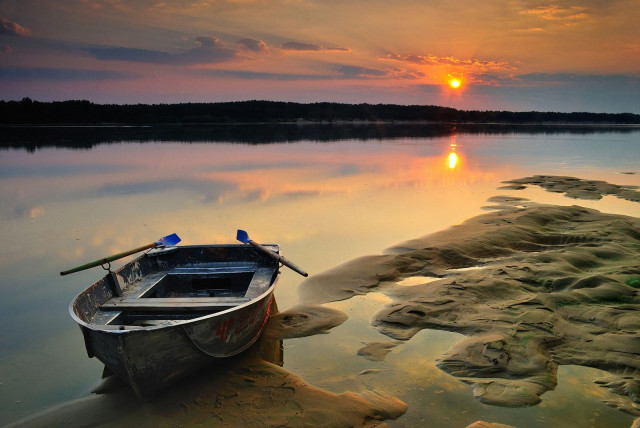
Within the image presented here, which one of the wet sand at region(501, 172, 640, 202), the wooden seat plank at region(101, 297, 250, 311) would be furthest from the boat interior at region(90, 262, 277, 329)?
the wet sand at region(501, 172, 640, 202)

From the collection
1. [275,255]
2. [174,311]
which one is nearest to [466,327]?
[275,255]

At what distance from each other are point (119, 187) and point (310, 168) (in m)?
11.0

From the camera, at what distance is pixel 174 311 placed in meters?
6.08

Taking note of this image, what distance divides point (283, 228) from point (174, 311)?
22.3 ft

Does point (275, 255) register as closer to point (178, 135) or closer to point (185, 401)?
point (185, 401)

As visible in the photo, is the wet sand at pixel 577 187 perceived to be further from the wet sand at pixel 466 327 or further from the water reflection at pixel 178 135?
the water reflection at pixel 178 135

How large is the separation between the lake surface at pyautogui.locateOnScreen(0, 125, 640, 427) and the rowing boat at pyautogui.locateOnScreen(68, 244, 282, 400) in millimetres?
716

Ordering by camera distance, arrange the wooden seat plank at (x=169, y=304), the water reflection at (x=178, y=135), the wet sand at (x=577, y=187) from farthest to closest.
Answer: the water reflection at (x=178, y=135), the wet sand at (x=577, y=187), the wooden seat plank at (x=169, y=304)

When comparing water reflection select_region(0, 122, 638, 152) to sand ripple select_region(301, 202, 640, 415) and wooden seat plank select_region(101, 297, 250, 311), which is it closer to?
wooden seat plank select_region(101, 297, 250, 311)

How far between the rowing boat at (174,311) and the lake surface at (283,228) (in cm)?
72

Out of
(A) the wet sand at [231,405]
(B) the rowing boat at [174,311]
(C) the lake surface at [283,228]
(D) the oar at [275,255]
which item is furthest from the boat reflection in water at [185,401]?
(D) the oar at [275,255]

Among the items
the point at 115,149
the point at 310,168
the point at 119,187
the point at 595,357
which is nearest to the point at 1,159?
the point at 115,149

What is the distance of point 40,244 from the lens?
37.0 feet

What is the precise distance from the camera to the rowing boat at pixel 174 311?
4746 mm
